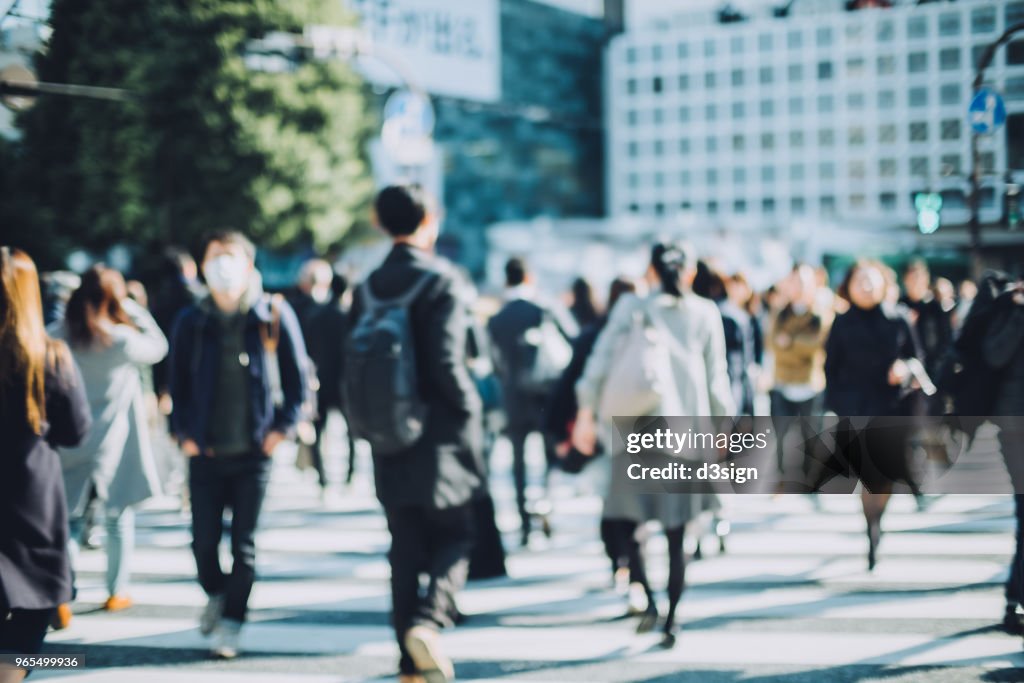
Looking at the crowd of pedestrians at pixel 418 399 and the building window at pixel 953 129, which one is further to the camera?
the building window at pixel 953 129

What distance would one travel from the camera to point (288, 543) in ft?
23.3

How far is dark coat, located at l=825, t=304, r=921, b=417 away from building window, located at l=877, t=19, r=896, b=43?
55.5 meters

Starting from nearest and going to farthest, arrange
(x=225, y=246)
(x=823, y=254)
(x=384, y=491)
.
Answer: (x=384, y=491) < (x=225, y=246) < (x=823, y=254)

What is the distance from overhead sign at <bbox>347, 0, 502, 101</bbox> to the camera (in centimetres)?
4572

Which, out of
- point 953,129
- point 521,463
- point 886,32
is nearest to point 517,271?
point 521,463

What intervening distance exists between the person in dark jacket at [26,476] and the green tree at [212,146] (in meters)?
14.1

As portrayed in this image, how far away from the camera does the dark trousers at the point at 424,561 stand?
387 centimetres

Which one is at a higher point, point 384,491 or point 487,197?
point 487,197

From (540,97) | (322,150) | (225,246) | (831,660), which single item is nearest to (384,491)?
(225,246)

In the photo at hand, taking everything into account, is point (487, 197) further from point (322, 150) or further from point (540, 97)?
point (322, 150)

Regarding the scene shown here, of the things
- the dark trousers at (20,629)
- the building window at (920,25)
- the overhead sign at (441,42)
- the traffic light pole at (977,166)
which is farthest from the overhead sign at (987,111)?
the overhead sign at (441,42)

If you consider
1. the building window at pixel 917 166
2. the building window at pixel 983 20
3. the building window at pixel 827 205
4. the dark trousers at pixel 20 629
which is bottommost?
the dark trousers at pixel 20 629

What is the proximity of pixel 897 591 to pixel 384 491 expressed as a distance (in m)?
3.15

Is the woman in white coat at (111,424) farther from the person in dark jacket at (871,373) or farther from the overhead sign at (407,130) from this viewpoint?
the overhead sign at (407,130)
